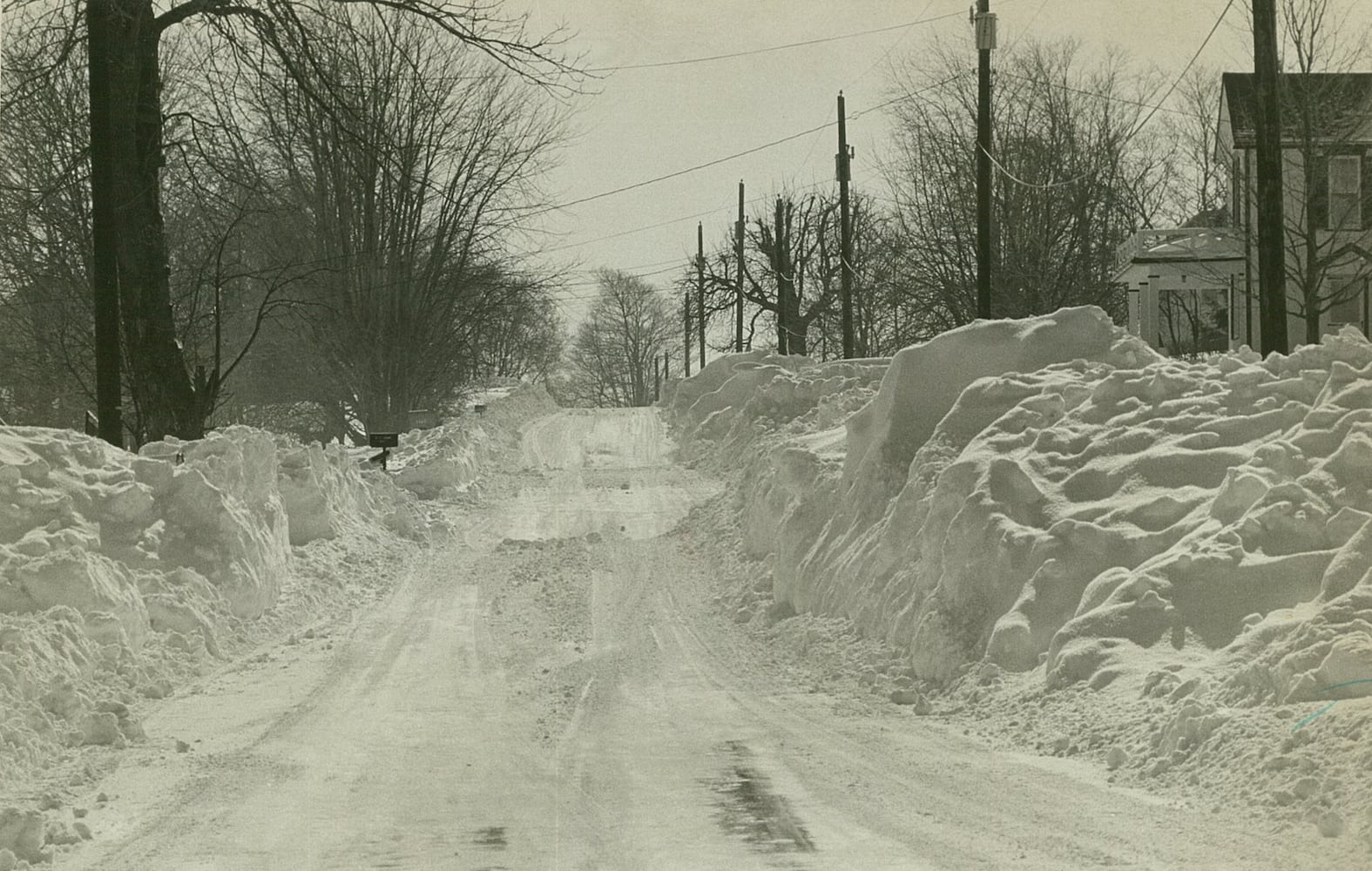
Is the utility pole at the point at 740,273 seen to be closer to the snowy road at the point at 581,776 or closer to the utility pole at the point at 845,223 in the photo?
the utility pole at the point at 845,223

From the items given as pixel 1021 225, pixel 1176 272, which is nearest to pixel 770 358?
pixel 1021 225

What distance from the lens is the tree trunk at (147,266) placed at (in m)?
17.5

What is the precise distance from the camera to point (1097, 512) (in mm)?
9820

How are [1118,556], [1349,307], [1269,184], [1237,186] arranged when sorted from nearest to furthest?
[1118,556], [1269,184], [1349,307], [1237,186]

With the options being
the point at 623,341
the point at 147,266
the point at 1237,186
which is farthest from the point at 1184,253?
the point at 623,341

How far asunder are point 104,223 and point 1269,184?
12054mm

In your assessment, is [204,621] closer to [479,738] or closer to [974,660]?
[479,738]

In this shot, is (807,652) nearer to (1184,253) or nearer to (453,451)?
(453,451)

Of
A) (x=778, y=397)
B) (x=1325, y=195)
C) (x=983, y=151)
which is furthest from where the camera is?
(x=1325, y=195)

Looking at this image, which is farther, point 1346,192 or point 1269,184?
point 1346,192

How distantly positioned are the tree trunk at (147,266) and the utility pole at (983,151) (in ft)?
40.2

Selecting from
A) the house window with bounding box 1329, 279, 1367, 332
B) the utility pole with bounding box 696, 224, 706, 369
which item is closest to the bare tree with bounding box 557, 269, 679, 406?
the utility pole with bounding box 696, 224, 706, 369

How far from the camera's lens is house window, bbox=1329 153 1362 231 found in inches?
1254

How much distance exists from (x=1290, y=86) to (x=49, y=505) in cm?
2846
